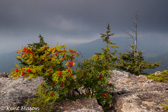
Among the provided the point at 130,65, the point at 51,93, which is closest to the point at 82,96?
the point at 51,93

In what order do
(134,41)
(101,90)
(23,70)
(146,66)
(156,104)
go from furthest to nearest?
(134,41) < (146,66) < (101,90) < (156,104) < (23,70)

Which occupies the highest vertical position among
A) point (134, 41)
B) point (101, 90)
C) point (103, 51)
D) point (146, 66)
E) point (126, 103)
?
point (134, 41)

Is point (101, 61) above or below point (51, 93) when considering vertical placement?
above

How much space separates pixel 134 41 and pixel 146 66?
5871 millimetres

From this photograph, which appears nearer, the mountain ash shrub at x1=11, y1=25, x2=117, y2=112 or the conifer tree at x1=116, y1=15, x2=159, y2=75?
the mountain ash shrub at x1=11, y1=25, x2=117, y2=112

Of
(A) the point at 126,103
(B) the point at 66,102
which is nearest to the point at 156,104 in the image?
(A) the point at 126,103

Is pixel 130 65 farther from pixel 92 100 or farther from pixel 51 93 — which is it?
pixel 51 93

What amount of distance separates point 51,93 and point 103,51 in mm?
16271

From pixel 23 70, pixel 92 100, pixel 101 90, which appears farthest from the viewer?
pixel 101 90

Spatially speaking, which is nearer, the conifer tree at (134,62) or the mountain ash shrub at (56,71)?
the mountain ash shrub at (56,71)

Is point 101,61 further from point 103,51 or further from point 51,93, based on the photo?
point 103,51

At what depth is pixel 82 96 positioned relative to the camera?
774cm

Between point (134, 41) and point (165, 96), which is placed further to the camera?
point (134, 41)

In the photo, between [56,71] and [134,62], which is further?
[134,62]
